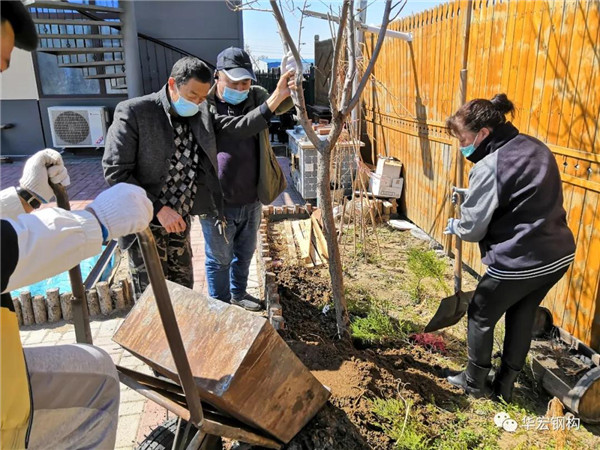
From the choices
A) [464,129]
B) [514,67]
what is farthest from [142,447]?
[514,67]

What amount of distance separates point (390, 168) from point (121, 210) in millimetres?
5515

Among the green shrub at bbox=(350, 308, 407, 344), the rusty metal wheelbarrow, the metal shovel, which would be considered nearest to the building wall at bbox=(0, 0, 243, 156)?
the green shrub at bbox=(350, 308, 407, 344)

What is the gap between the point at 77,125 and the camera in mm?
10664

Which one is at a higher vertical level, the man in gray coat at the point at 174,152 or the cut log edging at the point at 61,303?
the man in gray coat at the point at 174,152

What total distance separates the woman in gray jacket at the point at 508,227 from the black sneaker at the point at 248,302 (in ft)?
5.89

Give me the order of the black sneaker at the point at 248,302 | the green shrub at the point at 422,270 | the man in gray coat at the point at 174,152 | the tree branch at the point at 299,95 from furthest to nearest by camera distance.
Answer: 1. the green shrub at the point at 422,270
2. the black sneaker at the point at 248,302
3. the man in gray coat at the point at 174,152
4. the tree branch at the point at 299,95

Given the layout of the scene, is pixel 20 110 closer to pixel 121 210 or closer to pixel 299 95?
pixel 299 95

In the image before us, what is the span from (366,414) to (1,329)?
1.79 m

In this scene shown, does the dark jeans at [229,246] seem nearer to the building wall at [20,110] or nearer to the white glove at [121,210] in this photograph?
the white glove at [121,210]

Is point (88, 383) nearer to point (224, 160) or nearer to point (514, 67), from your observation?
point (224, 160)

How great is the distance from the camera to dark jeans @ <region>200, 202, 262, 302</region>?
11.3 feet

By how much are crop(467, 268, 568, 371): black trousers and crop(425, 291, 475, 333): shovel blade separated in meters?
0.36

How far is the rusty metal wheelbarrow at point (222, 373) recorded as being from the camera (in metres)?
1.73

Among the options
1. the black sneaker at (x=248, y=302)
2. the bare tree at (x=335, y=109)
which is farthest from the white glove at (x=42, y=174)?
the black sneaker at (x=248, y=302)
